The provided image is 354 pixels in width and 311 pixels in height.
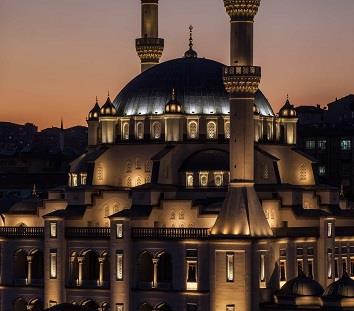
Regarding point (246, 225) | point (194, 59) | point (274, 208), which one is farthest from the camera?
point (194, 59)

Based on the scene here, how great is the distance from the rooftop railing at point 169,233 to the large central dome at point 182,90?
1021cm

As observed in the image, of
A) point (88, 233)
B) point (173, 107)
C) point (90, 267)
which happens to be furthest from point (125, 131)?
point (90, 267)

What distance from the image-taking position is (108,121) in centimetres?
12162

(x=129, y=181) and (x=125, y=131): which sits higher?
(x=125, y=131)

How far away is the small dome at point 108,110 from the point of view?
121625mm

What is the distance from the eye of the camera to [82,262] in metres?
115

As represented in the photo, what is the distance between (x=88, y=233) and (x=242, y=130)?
38.4ft

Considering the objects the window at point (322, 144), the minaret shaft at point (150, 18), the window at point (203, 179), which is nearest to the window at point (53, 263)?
the window at point (203, 179)

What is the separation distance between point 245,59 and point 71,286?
1700 cm

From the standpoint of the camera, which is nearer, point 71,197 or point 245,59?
point 245,59

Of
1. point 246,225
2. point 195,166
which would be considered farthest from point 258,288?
point 195,166

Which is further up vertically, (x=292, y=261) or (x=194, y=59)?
(x=194, y=59)

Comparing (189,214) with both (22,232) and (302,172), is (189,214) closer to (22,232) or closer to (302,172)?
(22,232)

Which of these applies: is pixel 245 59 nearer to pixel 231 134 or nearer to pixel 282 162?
pixel 231 134
